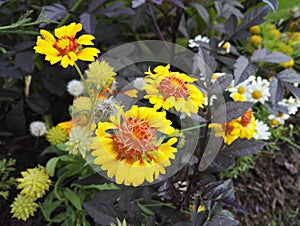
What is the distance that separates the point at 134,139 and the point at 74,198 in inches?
18.0

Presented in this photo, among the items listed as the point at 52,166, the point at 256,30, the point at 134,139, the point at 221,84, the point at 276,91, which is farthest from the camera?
the point at 256,30

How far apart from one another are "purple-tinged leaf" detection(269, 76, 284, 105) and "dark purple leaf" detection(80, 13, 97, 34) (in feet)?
1.72

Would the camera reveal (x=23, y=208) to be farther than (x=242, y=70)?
No

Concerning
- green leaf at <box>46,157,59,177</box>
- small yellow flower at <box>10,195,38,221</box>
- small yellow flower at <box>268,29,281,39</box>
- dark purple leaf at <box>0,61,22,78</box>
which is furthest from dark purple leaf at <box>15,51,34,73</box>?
small yellow flower at <box>268,29,281,39</box>

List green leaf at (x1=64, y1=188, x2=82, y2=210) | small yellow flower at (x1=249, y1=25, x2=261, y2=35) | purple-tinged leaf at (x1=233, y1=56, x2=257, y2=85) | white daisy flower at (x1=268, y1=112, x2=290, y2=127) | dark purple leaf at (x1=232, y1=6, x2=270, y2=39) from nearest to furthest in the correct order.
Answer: green leaf at (x1=64, y1=188, x2=82, y2=210), purple-tinged leaf at (x1=233, y1=56, x2=257, y2=85), dark purple leaf at (x1=232, y1=6, x2=270, y2=39), white daisy flower at (x1=268, y1=112, x2=290, y2=127), small yellow flower at (x1=249, y1=25, x2=261, y2=35)

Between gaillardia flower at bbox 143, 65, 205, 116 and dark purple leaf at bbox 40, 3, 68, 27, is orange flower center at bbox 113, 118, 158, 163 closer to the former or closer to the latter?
gaillardia flower at bbox 143, 65, 205, 116

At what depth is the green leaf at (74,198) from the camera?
1.12 m

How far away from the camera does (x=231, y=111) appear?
3.35 ft

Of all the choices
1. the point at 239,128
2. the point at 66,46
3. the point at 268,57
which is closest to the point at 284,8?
the point at 268,57

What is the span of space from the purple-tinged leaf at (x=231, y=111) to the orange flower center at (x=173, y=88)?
0.70 feet

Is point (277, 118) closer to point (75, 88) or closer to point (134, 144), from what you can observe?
point (75, 88)

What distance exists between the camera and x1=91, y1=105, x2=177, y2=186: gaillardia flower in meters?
0.76

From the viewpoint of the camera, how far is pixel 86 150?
0.96m

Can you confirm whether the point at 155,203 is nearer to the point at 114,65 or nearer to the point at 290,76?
the point at 114,65
